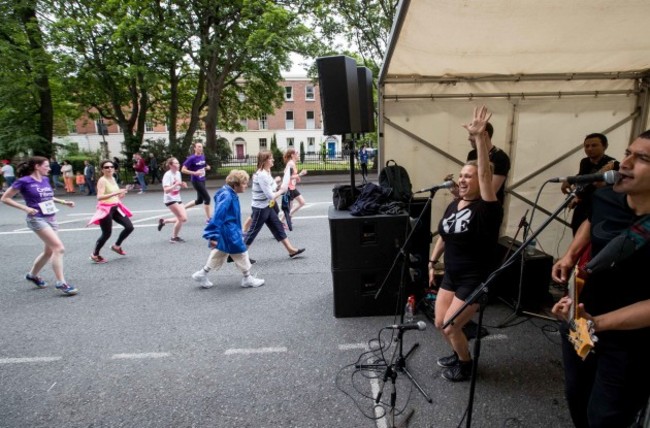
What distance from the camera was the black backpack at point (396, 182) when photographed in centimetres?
430

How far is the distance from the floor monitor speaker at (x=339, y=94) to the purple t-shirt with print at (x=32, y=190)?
3.96m

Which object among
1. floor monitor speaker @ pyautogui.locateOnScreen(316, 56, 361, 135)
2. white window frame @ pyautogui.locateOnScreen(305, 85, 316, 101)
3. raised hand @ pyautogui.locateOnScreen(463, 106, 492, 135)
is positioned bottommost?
raised hand @ pyautogui.locateOnScreen(463, 106, 492, 135)

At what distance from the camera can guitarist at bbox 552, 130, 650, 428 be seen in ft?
5.29

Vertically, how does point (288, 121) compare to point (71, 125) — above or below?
→ above

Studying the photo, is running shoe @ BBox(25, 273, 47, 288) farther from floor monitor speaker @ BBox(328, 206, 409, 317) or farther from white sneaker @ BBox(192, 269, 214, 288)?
floor monitor speaker @ BBox(328, 206, 409, 317)

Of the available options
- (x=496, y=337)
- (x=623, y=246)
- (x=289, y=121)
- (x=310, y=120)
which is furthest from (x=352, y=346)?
(x=289, y=121)

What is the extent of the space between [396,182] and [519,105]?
7.24 ft

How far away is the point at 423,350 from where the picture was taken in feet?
11.1

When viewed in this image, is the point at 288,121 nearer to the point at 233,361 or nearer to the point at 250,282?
the point at 250,282

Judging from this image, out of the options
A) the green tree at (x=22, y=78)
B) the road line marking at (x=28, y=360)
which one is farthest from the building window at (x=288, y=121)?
the road line marking at (x=28, y=360)

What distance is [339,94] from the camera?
383 cm

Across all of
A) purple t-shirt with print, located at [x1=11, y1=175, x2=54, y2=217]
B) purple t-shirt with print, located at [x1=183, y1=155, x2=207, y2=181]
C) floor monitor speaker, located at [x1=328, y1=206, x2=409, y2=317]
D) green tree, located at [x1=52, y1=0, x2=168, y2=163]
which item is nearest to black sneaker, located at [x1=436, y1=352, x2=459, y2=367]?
floor monitor speaker, located at [x1=328, y1=206, x2=409, y2=317]

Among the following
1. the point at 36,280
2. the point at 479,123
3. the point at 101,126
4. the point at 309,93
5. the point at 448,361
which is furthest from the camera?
the point at 309,93

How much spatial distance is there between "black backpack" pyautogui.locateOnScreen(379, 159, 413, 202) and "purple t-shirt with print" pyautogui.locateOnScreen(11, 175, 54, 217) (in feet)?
15.0
